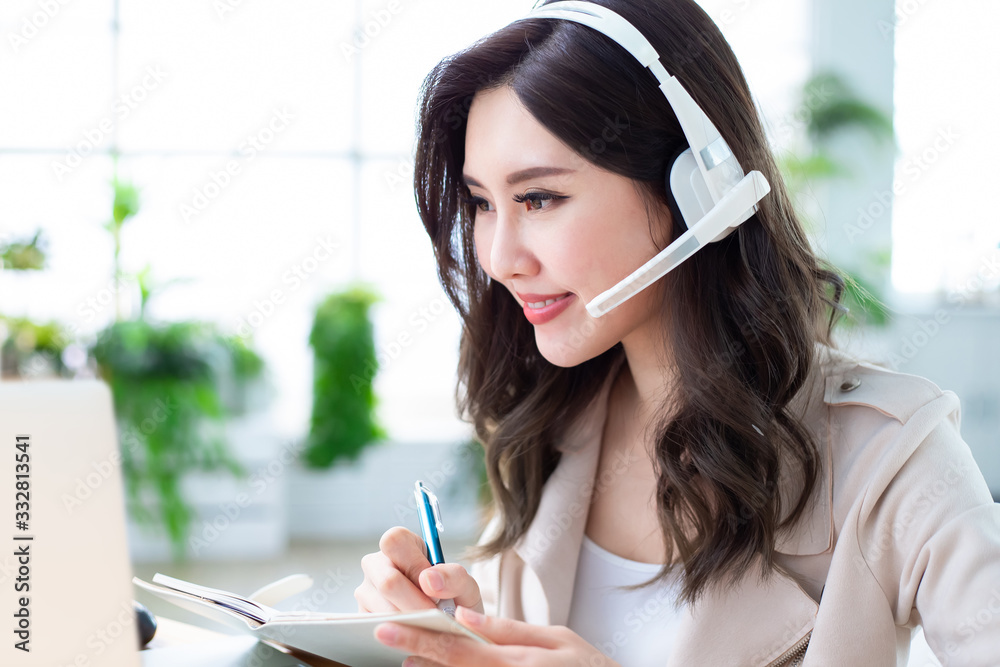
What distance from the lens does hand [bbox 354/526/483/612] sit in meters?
0.83

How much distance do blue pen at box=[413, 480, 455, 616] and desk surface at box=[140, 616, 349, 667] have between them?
0.13 m

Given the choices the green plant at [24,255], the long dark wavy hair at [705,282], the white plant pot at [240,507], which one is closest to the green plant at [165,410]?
the white plant pot at [240,507]

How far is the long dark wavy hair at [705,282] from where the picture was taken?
94 centimetres

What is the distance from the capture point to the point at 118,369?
3.48 metres

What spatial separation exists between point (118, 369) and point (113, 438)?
3132 millimetres

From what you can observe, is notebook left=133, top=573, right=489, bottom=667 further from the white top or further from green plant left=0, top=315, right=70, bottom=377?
green plant left=0, top=315, right=70, bottom=377

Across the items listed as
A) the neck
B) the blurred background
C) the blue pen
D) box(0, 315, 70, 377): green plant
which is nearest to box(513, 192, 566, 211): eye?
the neck

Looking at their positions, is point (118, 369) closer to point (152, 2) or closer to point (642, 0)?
point (152, 2)

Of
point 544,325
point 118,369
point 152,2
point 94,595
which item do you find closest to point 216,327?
point 118,369

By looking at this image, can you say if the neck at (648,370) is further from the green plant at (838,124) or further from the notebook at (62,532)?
the green plant at (838,124)

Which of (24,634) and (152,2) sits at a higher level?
(152,2)

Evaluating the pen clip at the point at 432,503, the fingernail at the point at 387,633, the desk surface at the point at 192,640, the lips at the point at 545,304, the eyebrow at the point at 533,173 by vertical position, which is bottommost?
the desk surface at the point at 192,640

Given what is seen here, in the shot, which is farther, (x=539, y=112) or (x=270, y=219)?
(x=270, y=219)

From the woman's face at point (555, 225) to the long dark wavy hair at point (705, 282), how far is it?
2 cm
